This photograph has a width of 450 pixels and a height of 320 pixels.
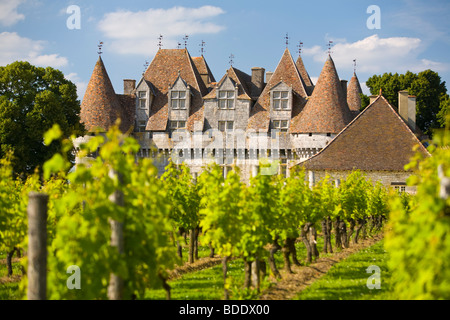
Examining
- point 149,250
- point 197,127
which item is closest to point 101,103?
point 197,127

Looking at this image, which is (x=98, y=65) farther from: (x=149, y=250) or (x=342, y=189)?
(x=149, y=250)

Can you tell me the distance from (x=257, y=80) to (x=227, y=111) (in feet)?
15.5

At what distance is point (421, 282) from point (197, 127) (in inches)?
1544

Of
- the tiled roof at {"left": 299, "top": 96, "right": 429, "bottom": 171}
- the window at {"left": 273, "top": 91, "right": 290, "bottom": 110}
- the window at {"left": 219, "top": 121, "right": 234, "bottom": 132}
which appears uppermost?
the window at {"left": 273, "top": 91, "right": 290, "bottom": 110}

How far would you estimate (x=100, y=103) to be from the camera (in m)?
44.2

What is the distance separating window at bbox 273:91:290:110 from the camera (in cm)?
4391

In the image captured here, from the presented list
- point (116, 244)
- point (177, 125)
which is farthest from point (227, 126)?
point (116, 244)

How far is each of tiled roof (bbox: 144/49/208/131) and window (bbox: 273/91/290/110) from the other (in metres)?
5.70

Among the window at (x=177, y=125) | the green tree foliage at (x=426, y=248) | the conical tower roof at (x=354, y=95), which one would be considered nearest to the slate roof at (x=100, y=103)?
the window at (x=177, y=125)

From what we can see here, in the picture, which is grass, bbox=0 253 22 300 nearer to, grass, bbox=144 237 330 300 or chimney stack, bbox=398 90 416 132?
grass, bbox=144 237 330 300

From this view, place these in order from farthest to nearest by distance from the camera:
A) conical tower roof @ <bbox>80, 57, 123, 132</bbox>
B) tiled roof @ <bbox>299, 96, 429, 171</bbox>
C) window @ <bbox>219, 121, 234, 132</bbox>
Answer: window @ <bbox>219, 121, 234, 132</bbox> < conical tower roof @ <bbox>80, 57, 123, 132</bbox> < tiled roof @ <bbox>299, 96, 429, 171</bbox>

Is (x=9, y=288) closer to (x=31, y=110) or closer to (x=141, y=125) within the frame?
(x=31, y=110)

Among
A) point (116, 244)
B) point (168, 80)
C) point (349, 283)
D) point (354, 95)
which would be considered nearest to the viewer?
point (116, 244)

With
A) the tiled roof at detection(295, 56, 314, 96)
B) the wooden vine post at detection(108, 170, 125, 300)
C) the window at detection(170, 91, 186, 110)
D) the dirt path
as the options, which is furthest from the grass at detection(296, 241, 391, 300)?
the tiled roof at detection(295, 56, 314, 96)
